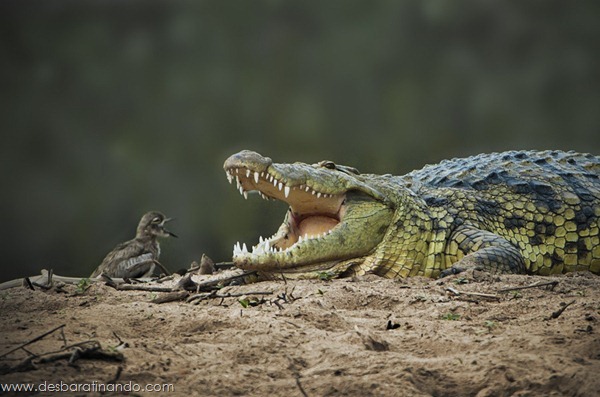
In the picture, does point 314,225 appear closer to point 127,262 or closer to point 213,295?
point 213,295

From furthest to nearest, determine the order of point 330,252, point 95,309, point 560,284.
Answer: point 330,252, point 560,284, point 95,309

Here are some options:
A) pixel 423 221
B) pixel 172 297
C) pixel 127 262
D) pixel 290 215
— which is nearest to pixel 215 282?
pixel 172 297

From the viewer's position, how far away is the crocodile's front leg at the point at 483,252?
3572 millimetres

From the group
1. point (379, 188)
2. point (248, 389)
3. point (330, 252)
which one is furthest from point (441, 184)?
point (248, 389)

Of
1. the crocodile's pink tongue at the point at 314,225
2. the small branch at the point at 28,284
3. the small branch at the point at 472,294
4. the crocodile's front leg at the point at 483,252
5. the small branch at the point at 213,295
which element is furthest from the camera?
the crocodile's pink tongue at the point at 314,225

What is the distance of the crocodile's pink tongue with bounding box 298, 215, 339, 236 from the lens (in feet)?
13.6

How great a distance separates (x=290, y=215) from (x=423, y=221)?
32.7 inches

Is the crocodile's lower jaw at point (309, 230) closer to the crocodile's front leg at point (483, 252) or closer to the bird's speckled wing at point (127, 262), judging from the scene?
the crocodile's front leg at point (483, 252)

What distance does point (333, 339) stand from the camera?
2178 mm

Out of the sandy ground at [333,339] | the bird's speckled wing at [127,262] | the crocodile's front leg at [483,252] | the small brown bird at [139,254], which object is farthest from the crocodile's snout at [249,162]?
the bird's speckled wing at [127,262]

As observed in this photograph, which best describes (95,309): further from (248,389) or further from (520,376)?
(520,376)

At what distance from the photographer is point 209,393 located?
1716 mm

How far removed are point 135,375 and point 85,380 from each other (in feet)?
0.44

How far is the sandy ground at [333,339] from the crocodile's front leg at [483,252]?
0.42m
